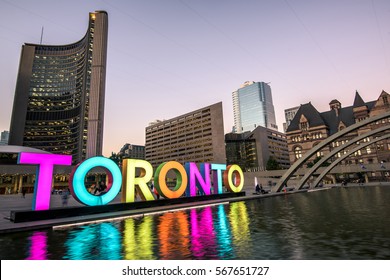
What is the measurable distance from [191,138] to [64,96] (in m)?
91.8

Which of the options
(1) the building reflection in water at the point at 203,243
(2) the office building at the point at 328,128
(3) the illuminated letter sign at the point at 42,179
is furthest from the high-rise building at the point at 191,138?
(1) the building reflection in water at the point at 203,243

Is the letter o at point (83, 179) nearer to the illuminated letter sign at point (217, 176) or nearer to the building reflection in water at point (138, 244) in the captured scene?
the building reflection in water at point (138, 244)

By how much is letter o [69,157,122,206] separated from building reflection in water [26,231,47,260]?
15.5 ft

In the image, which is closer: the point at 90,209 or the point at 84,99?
the point at 90,209

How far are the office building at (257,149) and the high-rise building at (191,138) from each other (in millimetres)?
27910

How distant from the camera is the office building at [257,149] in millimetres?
155750

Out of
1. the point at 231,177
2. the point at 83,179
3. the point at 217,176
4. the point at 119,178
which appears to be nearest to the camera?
the point at 83,179

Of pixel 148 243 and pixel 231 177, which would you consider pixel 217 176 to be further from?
pixel 148 243

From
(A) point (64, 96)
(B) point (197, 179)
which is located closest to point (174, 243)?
(B) point (197, 179)

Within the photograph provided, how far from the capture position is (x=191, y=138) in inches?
6373
